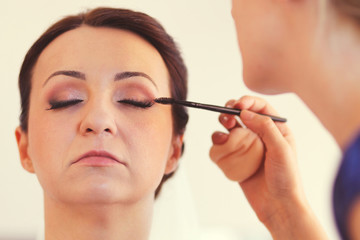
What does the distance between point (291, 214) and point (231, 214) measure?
1.68 feet

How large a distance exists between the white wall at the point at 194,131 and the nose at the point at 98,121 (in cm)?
52

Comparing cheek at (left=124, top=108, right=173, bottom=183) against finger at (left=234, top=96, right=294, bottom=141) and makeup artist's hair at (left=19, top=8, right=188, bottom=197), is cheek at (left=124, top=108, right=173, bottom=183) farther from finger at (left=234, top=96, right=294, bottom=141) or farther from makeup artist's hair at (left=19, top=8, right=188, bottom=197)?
finger at (left=234, top=96, right=294, bottom=141)

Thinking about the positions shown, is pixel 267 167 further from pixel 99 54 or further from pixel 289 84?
pixel 99 54

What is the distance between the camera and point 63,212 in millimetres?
1036

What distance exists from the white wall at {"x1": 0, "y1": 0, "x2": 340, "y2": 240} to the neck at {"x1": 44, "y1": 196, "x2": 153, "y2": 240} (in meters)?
0.38

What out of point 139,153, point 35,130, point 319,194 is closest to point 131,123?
point 139,153

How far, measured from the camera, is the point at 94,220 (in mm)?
1012

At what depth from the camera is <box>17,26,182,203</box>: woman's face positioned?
0.96 metres

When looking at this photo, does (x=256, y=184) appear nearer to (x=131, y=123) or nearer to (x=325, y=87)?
(x=131, y=123)

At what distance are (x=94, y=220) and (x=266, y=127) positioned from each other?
465mm

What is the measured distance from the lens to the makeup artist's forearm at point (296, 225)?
103 cm

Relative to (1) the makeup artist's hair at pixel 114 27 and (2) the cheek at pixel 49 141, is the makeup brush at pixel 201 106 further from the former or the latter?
(2) the cheek at pixel 49 141

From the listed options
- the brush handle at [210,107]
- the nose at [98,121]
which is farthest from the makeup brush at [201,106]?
the nose at [98,121]

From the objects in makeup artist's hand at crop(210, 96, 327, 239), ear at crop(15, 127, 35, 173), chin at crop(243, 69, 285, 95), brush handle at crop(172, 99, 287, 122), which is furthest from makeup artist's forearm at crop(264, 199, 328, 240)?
ear at crop(15, 127, 35, 173)
